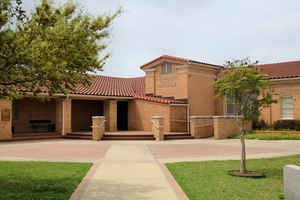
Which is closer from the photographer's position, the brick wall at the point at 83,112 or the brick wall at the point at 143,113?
the brick wall at the point at 143,113

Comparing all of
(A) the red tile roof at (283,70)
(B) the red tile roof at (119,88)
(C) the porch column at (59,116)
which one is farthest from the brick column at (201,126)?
(C) the porch column at (59,116)

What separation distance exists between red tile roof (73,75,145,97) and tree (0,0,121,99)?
15412 mm

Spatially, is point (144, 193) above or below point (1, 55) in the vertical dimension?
below

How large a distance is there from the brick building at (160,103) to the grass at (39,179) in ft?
37.1

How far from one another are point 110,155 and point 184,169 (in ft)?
13.7

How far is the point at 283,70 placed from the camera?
23438 mm

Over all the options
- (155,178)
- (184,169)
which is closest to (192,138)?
(184,169)

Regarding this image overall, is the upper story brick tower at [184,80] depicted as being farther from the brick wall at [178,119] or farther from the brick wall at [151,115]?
the brick wall at [151,115]

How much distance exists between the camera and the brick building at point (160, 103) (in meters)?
21.5

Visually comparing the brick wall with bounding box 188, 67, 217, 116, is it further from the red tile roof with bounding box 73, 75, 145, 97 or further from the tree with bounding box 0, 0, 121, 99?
the tree with bounding box 0, 0, 121, 99

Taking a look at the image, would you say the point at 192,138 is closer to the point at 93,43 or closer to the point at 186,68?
the point at 186,68

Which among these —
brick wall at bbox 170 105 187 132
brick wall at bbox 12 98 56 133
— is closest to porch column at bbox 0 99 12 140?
brick wall at bbox 12 98 56 133

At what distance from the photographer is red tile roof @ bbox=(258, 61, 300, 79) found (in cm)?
2173

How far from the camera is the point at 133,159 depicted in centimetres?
1132
